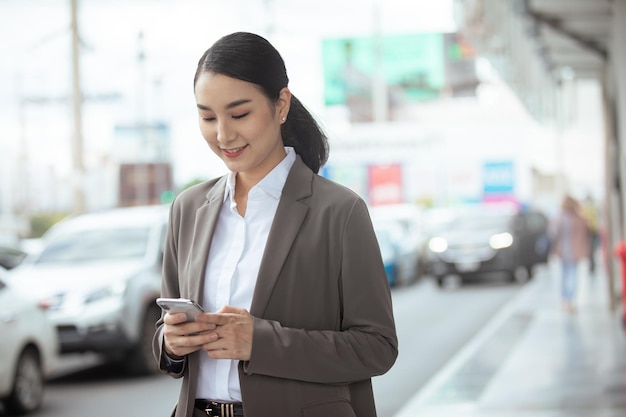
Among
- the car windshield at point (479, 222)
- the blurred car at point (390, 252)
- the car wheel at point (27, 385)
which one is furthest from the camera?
the car windshield at point (479, 222)

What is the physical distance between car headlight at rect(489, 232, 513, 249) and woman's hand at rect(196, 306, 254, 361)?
70.2 feet

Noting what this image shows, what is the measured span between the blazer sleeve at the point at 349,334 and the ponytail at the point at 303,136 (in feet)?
0.89

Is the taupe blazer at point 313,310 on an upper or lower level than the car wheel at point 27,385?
upper

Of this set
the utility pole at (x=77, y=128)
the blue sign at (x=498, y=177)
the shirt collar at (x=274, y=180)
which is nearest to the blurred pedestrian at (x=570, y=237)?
the utility pole at (x=77, y=128)

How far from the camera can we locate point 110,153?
200ft

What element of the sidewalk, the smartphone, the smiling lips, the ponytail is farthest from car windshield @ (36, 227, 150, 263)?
the smartphone

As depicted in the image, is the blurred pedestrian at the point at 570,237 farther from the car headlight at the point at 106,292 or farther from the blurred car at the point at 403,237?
the car headlight at the point at 106,292

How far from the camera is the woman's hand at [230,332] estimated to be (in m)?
2.13

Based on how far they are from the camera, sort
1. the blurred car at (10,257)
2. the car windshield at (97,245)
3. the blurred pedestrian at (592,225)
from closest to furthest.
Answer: the car windshield at (97,245) → the blurred car at (10,257) → the blurred pedestrian at (592,225)

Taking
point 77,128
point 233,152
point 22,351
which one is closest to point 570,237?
point 77,128

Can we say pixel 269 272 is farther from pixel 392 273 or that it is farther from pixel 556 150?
pixel 556 150

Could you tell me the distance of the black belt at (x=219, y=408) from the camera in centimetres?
225

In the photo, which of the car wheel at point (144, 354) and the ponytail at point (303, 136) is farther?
the car wheel at point (144, 354)

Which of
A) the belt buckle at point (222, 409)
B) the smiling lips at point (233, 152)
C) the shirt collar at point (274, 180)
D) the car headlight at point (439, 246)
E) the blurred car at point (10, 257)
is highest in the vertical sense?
the smiling lips at point (233, 152)
